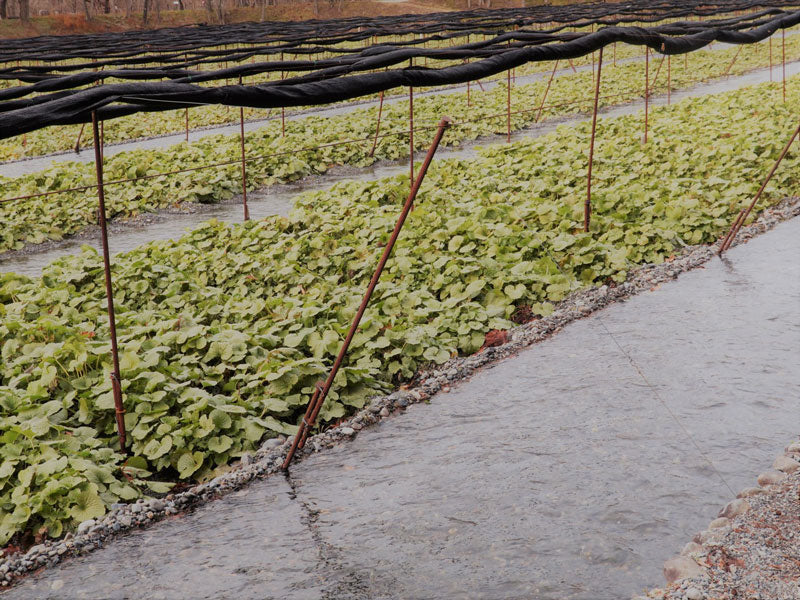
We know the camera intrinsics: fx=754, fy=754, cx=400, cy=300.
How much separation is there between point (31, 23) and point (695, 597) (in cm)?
5286

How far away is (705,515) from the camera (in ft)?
13.6

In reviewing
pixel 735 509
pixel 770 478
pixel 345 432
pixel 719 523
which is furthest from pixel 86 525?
pixel 770 478

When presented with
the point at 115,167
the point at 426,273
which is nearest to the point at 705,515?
the point at 426,273

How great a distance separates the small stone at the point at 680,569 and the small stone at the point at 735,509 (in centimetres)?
55

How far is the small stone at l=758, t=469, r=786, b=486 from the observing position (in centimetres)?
435

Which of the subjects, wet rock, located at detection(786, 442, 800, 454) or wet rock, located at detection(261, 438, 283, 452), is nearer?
wet rock, located at detection(786, 442, 800, 454)

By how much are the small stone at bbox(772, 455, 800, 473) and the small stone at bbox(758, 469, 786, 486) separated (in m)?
0.07

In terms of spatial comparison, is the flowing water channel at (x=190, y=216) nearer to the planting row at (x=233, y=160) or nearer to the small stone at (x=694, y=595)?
the planting row at (x=233, y=160)

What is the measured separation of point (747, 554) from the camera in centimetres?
367

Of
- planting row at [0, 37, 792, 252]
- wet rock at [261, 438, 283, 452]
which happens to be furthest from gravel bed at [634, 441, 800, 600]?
planting row at [0, 37, 792, 252]

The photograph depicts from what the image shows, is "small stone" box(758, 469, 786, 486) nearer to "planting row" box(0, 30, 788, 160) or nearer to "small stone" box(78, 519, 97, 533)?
"small stone" box(78, 519, 97, 533)

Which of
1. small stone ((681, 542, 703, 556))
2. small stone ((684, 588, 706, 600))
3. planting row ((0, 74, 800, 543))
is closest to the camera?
small stone ((684, 588, 706, 600))

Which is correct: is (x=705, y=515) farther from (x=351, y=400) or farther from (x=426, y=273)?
(x=426, y=273)

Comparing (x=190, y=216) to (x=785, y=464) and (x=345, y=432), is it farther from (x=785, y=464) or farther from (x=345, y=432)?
(x=785, y=464)
